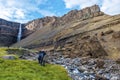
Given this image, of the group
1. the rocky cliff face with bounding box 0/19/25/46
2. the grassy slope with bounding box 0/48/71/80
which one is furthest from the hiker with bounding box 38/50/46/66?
the rocky cliff face with bounding box 0/19/25/46

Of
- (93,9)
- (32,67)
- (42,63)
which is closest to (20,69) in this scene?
(32,67)

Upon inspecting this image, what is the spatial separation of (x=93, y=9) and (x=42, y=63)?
95500 millimetres

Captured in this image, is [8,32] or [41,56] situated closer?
[41,56]

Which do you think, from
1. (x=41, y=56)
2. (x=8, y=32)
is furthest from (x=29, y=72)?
(x=8, y=32)

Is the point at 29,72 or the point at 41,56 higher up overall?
the point at 41,56

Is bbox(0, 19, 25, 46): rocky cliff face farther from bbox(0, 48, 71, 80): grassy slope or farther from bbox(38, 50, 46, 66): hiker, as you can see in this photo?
bbox(0, 48, 71, 80): grassy slope

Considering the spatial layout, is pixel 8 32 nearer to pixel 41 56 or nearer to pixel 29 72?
pixel 41 56

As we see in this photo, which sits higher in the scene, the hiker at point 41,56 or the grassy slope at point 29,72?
the hiker at point 41,56

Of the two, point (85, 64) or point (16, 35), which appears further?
point (16, 35)

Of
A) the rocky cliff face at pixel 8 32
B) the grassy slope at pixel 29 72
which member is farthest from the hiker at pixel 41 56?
the rocky cliff face at pixel 8 32

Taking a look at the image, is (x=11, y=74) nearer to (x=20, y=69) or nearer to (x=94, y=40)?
(x=20, y=69)

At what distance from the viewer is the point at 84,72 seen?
4069 cm

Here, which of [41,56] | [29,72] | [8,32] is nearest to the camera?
[29,72]

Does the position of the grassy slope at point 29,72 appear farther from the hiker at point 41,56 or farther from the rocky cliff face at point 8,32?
the rocky cliff face at point 8,32
